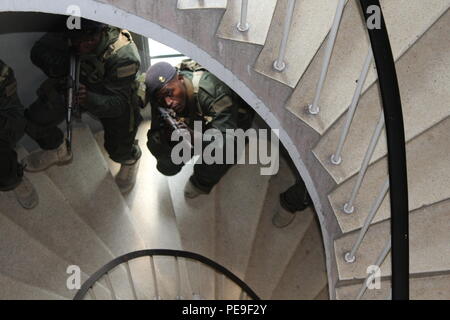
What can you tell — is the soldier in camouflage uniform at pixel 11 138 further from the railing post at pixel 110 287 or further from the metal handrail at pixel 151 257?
the railing post at pixel 110 287

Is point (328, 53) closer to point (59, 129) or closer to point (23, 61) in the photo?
point (23, 61)

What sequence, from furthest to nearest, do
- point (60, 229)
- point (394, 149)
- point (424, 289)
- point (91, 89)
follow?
point (60, 229) < point (91, 89) < point (424, 289) < point (394, 149)

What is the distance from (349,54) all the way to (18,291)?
3037 millimetres

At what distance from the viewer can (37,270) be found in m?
4.69

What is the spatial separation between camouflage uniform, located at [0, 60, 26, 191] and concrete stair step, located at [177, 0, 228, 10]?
6.22 feet

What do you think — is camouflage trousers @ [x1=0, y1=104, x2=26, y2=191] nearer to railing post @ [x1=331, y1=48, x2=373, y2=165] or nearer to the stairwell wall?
the stairwell wall

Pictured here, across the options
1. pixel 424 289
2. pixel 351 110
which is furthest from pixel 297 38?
pixel 424 289

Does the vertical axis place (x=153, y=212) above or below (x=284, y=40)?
below

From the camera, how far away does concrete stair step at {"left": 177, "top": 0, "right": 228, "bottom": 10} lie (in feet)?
9.34

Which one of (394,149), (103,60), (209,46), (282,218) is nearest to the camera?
(394,149)

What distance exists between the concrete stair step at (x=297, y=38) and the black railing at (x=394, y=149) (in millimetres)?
759

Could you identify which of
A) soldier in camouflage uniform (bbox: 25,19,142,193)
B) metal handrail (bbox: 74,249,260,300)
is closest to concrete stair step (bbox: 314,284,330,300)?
metal handrail (bbox: 74,249,260,300)

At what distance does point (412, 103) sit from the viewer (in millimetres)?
3029
